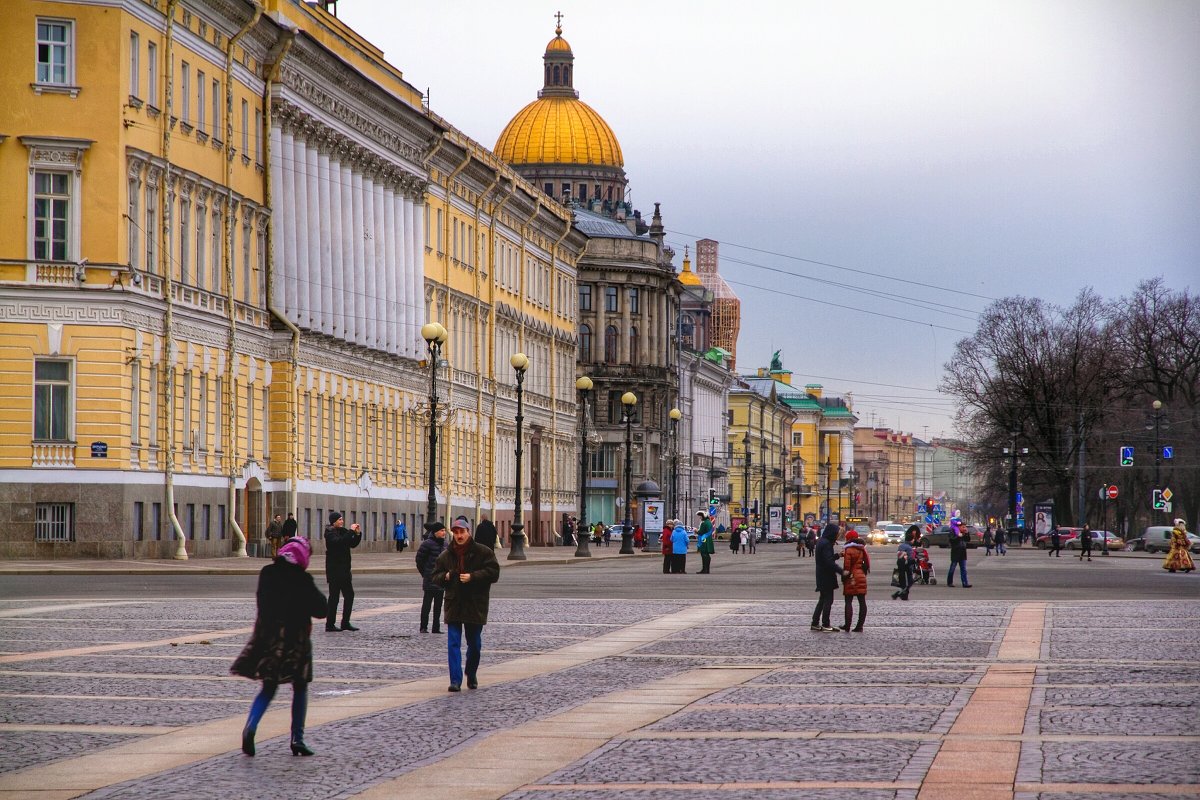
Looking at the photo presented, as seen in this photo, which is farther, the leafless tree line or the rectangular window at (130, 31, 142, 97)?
the leafless tree line

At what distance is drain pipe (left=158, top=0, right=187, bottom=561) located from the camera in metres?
55.7

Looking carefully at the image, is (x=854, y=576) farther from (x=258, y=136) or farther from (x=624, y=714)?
(x=258, y=136)

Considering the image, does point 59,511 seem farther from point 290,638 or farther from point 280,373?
point 290,638

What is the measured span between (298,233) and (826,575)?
42.8 metres

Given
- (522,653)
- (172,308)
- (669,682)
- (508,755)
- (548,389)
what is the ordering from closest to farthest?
(508,755) < (669,682) < (522,653) < (172,308) < (548,389)

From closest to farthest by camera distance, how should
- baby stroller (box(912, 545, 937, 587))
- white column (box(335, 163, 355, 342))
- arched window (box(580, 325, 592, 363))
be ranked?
1. baby stroller (box(912, 545, 937, 587))
2. white column (box(335, 163, 355, 342))
3. arched window (box(580, 325, 592, 363))

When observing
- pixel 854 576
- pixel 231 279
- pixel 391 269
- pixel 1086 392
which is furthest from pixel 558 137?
pixel 854 576

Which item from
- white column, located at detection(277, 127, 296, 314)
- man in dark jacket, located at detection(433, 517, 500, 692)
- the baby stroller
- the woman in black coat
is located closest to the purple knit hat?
the woman in black coat

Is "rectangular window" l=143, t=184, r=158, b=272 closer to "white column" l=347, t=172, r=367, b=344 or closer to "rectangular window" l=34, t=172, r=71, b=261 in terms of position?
"rectangular window" l=34, t=172, r=71, b=261

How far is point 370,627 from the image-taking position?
29562 millimetres

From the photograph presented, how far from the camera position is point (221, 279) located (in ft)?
203

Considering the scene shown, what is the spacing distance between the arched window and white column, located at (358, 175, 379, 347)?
225ft

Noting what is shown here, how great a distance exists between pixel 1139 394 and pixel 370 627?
3615 inches

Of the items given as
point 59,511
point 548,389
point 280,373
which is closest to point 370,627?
point 59,511
